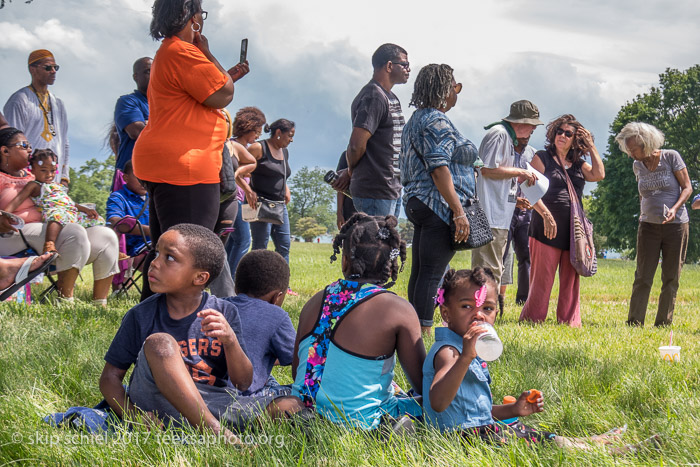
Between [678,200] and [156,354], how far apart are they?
252 inches

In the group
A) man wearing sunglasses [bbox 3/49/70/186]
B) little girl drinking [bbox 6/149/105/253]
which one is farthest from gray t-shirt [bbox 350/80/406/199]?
man wearing sunglasses [bbox 3/49/70/186]

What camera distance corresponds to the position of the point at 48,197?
253 inches

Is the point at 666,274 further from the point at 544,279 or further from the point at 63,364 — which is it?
the point at 63,364

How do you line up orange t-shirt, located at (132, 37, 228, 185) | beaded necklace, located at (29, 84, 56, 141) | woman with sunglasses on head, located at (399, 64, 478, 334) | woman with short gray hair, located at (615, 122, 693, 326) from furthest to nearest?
beaded necklace, located at (29, 84, 56, 141) → woman with short gray hair, located at (615, 122, 693, 326) → woman with sunglasses on head, located at (399, 64, 478, 334) → orange t-shirt, located at (132, 37, 228, 185)

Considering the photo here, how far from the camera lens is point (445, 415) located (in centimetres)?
280

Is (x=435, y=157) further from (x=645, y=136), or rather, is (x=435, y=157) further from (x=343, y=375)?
(x=645, y=136)

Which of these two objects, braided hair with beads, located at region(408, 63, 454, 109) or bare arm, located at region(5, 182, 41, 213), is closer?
braided hair with beads, located at region(408, 63, 454, 109)

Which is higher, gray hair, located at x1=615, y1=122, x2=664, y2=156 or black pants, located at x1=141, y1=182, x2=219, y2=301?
gray hair, located at x1=615, y1=122, x2=664, y2=156

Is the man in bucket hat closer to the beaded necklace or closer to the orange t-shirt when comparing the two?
the orange t-shirt

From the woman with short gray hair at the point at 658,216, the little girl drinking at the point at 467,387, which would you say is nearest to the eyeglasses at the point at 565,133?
the woman with short gray hair at the point at 658,216

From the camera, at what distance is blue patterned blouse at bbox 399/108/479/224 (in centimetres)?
499

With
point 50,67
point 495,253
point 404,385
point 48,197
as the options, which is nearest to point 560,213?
point 495,253

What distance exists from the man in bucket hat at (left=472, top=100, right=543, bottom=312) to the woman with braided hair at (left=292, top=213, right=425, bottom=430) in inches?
141

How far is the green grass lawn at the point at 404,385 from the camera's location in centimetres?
238
